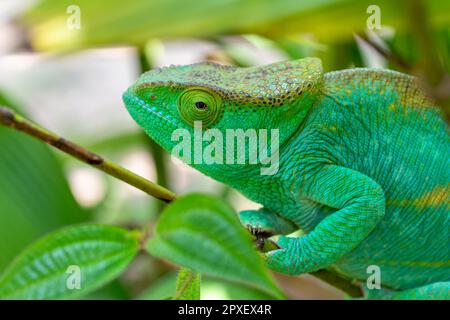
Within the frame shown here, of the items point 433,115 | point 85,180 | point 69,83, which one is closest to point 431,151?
point 433,115

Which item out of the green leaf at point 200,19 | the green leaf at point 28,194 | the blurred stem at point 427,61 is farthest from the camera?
the green leaf at point 28,194

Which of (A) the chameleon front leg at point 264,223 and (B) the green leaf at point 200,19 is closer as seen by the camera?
(A) the chameleon front leg at point 264,223

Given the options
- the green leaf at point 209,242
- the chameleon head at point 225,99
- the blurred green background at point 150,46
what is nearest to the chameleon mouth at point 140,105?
the chameleon head at point 225,99

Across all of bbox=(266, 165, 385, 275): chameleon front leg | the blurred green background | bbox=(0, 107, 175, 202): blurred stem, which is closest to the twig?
bbox=(0, 107, 175, 202): blurred stem

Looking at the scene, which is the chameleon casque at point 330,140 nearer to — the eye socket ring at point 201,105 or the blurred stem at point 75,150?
the eye socket ring at point 201,105

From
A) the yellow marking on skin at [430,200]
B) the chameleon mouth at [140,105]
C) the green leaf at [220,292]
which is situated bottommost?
the green leaf at [220,292]
